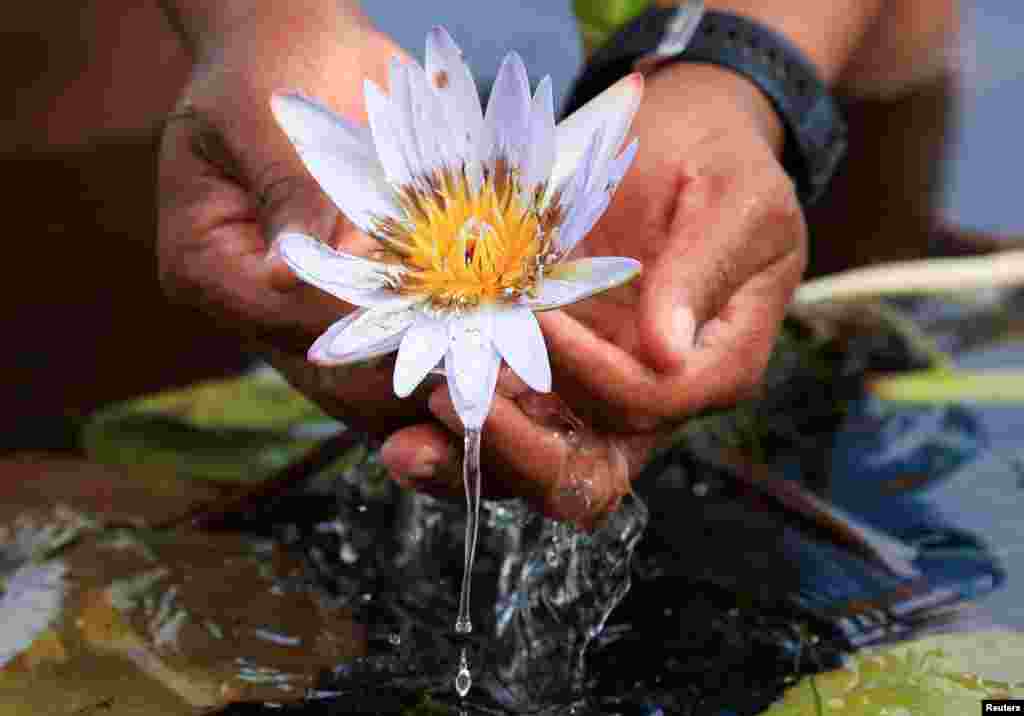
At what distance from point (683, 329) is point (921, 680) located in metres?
0.39

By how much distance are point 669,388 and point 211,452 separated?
0.76m

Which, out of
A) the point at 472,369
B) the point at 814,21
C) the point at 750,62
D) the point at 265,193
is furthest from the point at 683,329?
the point at 814,21

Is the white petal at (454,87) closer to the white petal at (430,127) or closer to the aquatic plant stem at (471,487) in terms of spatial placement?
the white petal at (430,127)

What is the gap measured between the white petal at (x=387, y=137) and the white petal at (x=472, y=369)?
135 millimetres

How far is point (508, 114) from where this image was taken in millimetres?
860

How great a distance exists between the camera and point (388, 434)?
1.02 metres

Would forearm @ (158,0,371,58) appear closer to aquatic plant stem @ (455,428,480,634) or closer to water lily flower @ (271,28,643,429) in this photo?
water lily flower @ (271,28,643,429)

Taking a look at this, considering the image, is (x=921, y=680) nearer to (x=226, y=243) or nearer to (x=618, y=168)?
(x=618, y=168)

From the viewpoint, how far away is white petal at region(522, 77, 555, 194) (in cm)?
84

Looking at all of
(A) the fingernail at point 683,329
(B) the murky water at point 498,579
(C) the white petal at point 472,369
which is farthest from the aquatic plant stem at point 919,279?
(C) the white petal at point 472,369

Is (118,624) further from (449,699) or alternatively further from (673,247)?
(673,247)

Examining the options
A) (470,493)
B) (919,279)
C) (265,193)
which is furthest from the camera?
(919,279)

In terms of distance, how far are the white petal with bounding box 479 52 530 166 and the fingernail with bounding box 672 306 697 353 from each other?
184mm

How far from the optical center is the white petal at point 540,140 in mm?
843
